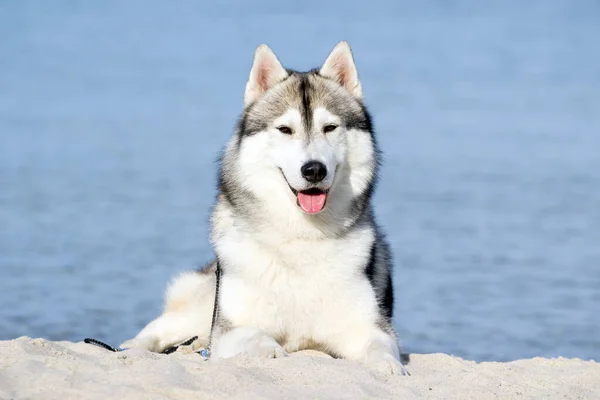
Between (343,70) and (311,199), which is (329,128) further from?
(343,70)

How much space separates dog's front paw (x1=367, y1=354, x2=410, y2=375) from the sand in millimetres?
85

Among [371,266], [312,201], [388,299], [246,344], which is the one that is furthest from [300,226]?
[388,299]

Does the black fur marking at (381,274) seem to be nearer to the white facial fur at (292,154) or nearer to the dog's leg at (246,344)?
the white facial fur at (292,154)

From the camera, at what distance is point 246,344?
568cm

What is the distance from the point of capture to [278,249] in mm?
6090

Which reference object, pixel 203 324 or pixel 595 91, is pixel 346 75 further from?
pixel 595 91

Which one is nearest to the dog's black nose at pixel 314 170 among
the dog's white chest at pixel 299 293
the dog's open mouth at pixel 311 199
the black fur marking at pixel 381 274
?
the dog's open mouth at pixel 311 199

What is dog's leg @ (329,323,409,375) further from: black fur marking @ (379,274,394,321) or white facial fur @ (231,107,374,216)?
white facial fur @ (231,107,374,216)

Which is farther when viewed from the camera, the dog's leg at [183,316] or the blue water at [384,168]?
the blue water at [384,168]

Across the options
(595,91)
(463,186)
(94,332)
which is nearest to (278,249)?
(94,332)

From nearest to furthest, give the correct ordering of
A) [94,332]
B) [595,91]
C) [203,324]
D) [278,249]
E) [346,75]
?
[278,249] < [346,75] < [203,324] < [94,332] < [595,91]

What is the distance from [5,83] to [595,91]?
1447cm

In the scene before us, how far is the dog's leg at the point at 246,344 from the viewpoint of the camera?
554cm

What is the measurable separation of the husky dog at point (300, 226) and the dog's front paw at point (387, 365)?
0.13 m
